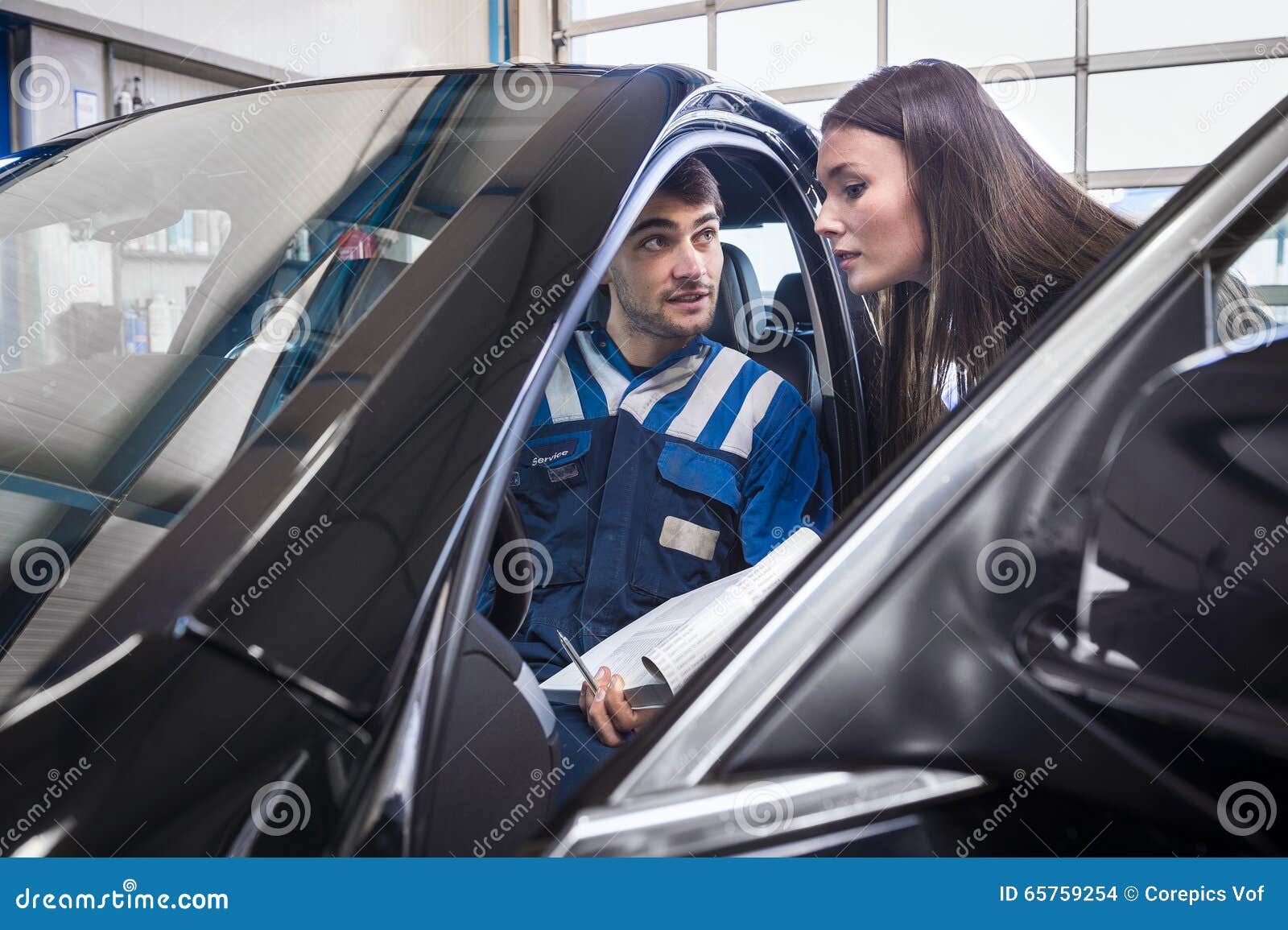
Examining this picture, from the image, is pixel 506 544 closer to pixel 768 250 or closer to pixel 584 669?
pixel 584 669

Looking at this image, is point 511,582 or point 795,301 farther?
point 795,301

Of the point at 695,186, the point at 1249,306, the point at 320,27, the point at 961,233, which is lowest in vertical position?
the point at 1249,306

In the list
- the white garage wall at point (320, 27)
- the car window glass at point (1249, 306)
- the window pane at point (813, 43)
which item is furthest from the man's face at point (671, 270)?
the window pane at point (813, 43)

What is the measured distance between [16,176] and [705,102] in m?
0.98

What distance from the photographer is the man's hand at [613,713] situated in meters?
1.21

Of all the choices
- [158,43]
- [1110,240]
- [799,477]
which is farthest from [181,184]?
[158,43]

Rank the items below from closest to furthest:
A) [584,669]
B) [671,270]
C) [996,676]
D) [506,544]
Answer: [996,676]
[506,544]
[584,669]
[671,270]

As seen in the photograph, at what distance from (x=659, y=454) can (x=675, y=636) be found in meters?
0.54

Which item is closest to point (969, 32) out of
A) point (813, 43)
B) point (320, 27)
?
point (813, 43)

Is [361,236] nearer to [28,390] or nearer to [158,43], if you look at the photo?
[28,390]

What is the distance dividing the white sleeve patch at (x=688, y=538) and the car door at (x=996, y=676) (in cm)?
106

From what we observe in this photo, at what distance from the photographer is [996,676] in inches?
20.9

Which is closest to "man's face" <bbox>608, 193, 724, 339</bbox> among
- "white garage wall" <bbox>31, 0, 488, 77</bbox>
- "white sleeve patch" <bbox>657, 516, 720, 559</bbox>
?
"white sleeve patch" <bbox>657, 516, 720, 559</bbox>

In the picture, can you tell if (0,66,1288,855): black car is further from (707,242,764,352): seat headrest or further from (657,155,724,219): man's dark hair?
(707,242,764,352): seat headrest
